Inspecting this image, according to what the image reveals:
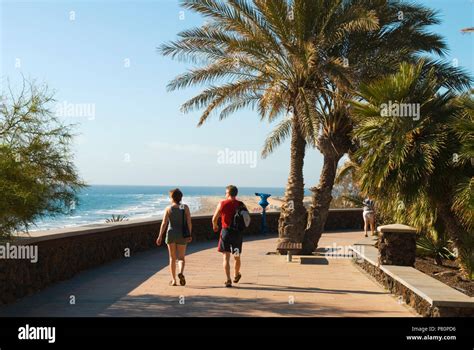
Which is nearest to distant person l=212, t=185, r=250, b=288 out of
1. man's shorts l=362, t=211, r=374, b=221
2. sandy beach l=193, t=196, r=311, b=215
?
man's shorts l=362, t=211, r=374, b=221

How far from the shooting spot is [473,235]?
1166cm

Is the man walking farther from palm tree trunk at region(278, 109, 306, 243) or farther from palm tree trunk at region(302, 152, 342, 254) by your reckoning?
palm tree trunk at region(302, 152, 342, 254)

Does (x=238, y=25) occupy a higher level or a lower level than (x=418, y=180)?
higher

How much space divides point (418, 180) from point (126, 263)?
278 inches

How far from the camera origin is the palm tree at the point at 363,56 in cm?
1691

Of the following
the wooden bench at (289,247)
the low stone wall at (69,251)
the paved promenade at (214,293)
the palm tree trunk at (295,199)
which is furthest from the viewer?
the palm tree trunk at (295,199)

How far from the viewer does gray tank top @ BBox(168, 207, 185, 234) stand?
10906 mm

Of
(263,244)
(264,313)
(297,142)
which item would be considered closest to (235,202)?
(264,313)

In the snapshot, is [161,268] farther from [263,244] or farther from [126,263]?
[263,244]

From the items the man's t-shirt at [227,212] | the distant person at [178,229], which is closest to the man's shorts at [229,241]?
the man's t-shirt at [227,212]

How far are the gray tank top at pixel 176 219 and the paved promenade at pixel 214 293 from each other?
1.04 meters

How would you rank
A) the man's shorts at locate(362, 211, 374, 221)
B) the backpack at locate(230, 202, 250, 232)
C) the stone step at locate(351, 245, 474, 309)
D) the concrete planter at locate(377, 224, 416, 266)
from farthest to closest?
the man's shorts at locate(362, 211, 374, 221), the concrete planter at locate(377, 224, 416, 266), the backpack at locate(230, 202, 250, 232), the stone step at locate(351, 245, 474, 309)

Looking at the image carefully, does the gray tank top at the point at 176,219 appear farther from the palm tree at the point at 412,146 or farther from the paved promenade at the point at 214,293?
the palm tree at the point at 412,146
